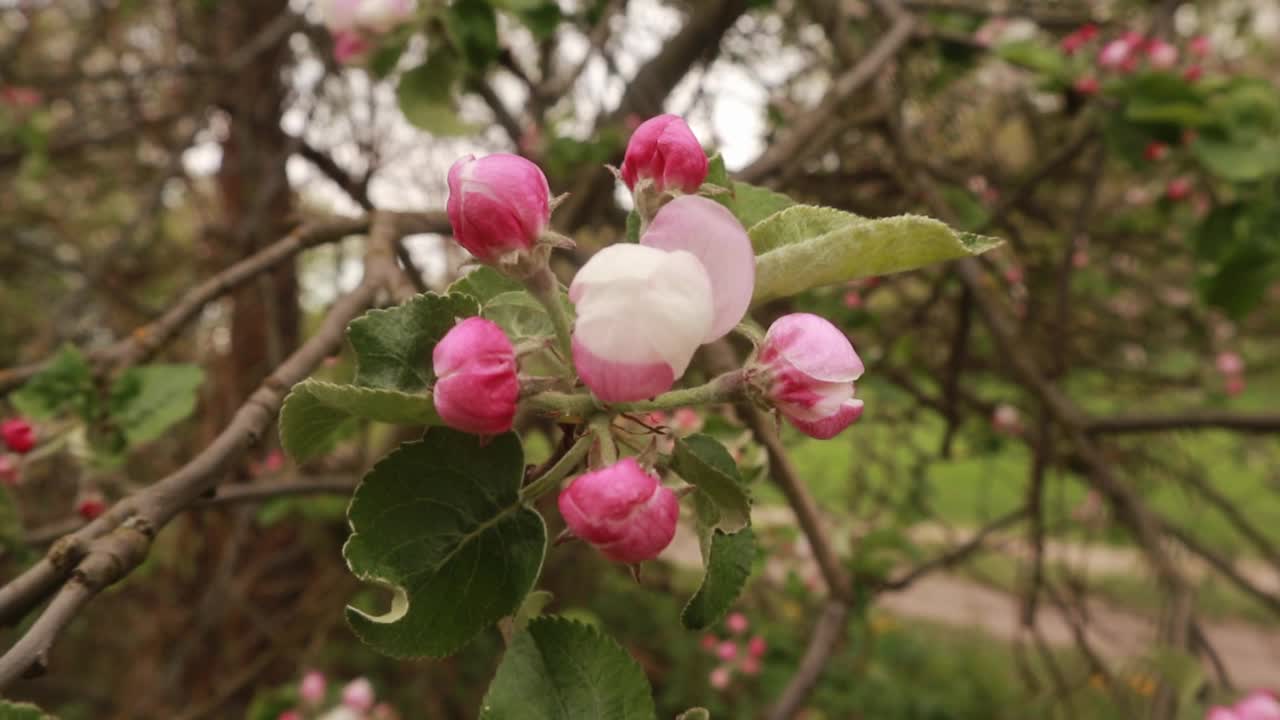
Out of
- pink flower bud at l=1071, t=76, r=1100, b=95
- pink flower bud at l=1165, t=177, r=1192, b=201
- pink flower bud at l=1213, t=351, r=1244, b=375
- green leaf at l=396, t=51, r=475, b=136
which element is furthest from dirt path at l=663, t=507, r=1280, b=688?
green leaf at l=396, t=51, r=475, b=136

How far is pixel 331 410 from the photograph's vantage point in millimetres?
540

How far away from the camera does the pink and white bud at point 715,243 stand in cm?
47

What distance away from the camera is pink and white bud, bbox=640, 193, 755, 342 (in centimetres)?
47

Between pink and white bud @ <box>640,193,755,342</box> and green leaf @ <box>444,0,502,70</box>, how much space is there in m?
0.91

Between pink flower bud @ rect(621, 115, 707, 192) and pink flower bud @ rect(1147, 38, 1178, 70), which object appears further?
pink flower bud @ rect(1147, 38, 1178, 70)

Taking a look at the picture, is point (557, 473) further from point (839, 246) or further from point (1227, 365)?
point (1227, 365)

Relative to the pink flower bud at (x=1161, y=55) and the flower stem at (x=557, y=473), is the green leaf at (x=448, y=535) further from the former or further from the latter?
the pink flower bud at (x=1161, y=55)

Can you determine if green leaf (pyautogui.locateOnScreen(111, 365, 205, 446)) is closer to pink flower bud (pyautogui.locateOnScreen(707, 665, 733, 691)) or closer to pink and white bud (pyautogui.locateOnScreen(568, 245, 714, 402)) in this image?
pink and white bud (pyautogui.locateOnScreen(568, 245, 714, 402))

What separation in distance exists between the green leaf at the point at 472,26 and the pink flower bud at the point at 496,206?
863 mm

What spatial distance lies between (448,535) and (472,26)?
96 centimetres

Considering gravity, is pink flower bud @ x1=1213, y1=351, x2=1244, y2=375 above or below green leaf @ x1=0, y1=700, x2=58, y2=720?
below

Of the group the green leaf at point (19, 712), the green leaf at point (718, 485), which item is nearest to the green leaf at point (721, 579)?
the green leaf at point (718, 485)

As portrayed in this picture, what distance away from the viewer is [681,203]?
1.55 feet

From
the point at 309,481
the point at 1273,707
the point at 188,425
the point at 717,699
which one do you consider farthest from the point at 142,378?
the point at 717,699
